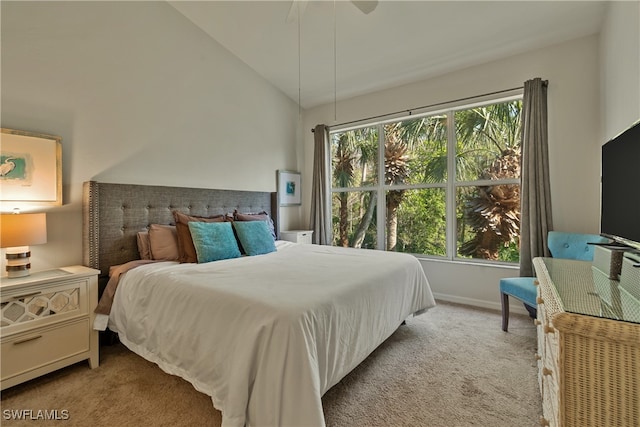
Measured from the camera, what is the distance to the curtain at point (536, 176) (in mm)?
2758

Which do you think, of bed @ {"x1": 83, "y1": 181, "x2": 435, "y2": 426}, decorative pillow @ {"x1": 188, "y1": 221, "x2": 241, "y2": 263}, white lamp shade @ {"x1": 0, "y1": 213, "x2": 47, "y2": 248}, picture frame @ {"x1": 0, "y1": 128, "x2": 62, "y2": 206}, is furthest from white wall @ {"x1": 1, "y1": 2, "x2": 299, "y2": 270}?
decorative pillow @ {"x1": 188, "y1": 221, "x2": 241, "y2": 263}

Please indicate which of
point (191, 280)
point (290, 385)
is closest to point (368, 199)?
point (191, 280)

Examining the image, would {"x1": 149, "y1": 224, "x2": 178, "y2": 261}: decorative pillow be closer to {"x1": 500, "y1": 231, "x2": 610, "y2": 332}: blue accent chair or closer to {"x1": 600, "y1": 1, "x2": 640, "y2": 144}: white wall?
{"x1": 500, "y1": 231, "x2": 610, "y2": 332}: blue accent chair

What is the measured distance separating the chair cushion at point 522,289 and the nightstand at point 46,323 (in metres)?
3.40

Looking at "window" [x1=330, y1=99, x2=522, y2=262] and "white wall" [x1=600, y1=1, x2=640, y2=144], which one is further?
"window" [x1=330, y1=99, x2=522, y2=262]

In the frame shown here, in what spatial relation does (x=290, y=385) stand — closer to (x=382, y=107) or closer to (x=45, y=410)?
(x=45, y=410)

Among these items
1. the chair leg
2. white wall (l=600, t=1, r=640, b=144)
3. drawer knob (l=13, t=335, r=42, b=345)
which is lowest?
the chair leg

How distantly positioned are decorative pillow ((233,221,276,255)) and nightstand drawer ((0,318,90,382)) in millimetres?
1324

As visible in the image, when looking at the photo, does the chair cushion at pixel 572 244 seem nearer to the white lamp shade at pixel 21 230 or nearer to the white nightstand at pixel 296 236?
the white nightstand at pixel 296 236

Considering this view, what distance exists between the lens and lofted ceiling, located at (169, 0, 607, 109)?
252cm

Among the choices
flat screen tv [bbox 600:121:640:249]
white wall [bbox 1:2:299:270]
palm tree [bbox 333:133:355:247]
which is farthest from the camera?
palm tree [bbox 333:133:355:247]

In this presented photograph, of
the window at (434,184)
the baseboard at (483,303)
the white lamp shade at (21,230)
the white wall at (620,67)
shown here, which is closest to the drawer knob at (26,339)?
the white lamp shade at (21,230)

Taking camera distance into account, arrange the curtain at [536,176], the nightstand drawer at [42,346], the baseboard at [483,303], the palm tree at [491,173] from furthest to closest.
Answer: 1. the palm tree at [491,173]
2. the baseboard at [483,303]
3. the curtain at [536,176]
4. the nightstand drawer at [42,346]

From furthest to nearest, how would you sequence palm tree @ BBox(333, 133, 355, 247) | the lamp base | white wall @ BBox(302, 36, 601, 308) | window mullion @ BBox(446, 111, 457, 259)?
palm tree @ BBox(333, 133, 355, 247), window mullion @ BBox(446, 111, 457, 259), white wall @ BBox(302, 36, 601, 308), the lamp base
